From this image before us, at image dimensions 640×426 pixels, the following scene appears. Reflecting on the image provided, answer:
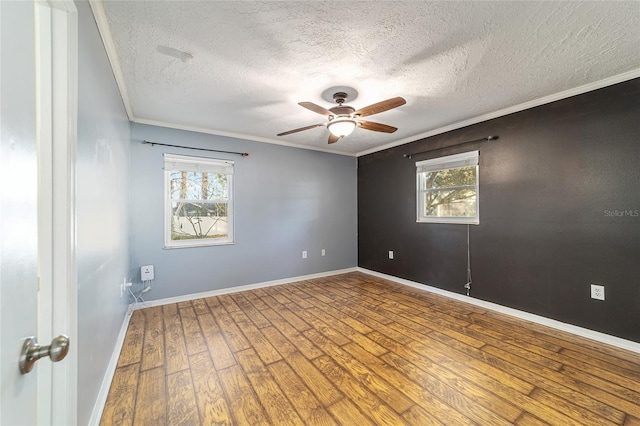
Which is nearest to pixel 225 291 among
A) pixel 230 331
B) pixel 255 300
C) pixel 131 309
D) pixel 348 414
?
pixel 255 300

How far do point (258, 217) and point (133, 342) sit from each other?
212 cm

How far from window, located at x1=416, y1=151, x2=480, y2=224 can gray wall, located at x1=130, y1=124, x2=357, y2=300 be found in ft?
4.97

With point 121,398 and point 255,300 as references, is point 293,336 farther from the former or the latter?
point 121,398

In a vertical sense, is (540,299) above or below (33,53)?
below

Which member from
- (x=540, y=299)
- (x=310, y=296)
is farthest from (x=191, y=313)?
(x=540, y=299)

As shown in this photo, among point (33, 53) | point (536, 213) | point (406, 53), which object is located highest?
point (406, 53)

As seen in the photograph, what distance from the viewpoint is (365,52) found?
6.13 feet

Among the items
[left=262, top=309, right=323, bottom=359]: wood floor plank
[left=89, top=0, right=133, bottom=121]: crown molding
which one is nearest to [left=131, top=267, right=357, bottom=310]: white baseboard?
[left=262, top=309, right=323, bottom=359]: wood floor plank

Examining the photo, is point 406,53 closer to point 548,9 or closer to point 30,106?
point 548,9

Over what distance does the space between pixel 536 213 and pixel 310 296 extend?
284 cm

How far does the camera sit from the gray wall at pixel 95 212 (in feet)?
4.05

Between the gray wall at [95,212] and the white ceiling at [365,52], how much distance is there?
1.10ft

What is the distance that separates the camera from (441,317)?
9.29 feet

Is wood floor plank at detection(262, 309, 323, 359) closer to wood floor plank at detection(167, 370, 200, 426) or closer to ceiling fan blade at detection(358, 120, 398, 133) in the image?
wood floor plank at detection(167, 370, 200, 426)
